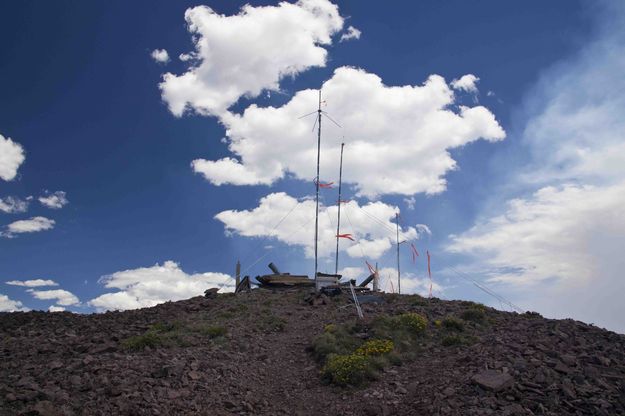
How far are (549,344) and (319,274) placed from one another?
57.7 ft

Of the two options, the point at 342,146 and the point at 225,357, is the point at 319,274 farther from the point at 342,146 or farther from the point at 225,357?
the point at 225,357

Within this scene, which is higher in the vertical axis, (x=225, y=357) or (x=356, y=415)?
(x=225, y=357)

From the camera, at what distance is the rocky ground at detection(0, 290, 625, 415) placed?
13.4 metres

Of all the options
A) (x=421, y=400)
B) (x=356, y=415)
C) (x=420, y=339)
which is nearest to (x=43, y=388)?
(x=356, y=415)

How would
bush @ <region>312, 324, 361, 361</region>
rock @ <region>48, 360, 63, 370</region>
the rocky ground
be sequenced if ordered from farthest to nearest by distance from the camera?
bush @ <region>312, 324, 361, 361</region> → rock @ <region>48, 360, 63, 370</region> → the rocky ground

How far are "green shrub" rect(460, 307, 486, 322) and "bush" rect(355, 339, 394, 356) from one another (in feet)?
18.6

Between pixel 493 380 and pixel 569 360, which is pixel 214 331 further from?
pixel 569 360

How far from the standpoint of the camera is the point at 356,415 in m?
14.4

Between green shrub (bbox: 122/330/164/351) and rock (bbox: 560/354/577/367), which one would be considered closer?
rock (bbox: 560/354/577/367)

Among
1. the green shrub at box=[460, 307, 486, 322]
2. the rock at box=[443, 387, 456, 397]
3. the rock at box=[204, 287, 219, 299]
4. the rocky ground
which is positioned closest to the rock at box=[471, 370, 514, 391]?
the rocky ground

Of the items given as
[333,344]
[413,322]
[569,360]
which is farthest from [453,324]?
[569,360]

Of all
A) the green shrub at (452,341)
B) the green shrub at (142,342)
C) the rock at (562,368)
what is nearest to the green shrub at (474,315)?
the green shrub at (452,341)

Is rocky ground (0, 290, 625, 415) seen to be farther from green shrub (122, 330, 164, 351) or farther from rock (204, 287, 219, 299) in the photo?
rock (204, 287, 219, 299)

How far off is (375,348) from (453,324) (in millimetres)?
4622
